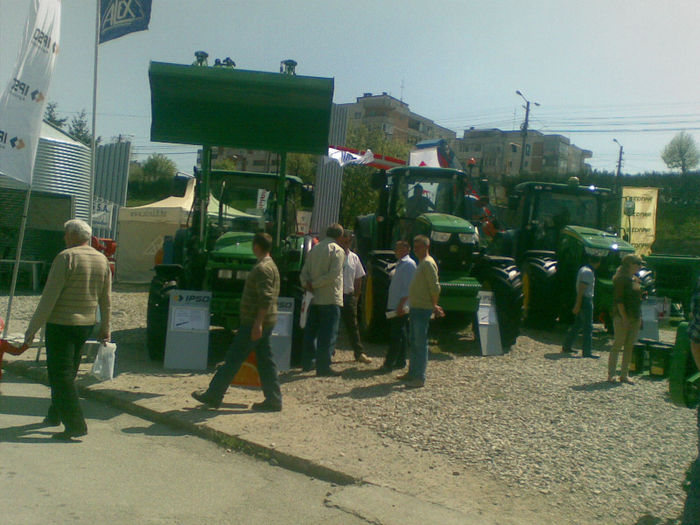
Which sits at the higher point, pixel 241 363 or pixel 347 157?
pixel 347 157

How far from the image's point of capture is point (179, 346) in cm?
833

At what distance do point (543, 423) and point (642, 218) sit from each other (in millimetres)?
16975

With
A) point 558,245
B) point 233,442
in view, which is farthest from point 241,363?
point 558,245

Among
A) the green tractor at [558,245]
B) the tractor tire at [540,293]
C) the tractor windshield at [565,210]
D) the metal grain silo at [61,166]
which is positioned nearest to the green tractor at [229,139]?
the tractor tire at [540,293]

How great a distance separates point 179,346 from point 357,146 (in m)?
27.0

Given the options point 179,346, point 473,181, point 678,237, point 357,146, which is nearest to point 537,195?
point 473,181

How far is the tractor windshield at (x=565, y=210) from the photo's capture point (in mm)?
14031

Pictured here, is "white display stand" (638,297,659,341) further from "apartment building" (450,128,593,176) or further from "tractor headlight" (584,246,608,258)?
"apartment building" (450,128,593,176)

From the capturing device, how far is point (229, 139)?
8.66m

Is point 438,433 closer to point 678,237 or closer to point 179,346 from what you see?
point 179,346

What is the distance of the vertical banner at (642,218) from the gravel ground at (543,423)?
41.1 ft

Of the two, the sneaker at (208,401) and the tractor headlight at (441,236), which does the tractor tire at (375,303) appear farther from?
the sneaker at (208,401)

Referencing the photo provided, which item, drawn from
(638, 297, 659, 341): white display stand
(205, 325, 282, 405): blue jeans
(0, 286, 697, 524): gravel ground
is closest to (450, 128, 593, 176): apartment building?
(638, 297, 659, 341): white display stand

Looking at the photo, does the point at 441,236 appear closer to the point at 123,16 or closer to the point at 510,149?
the point at 123,16
